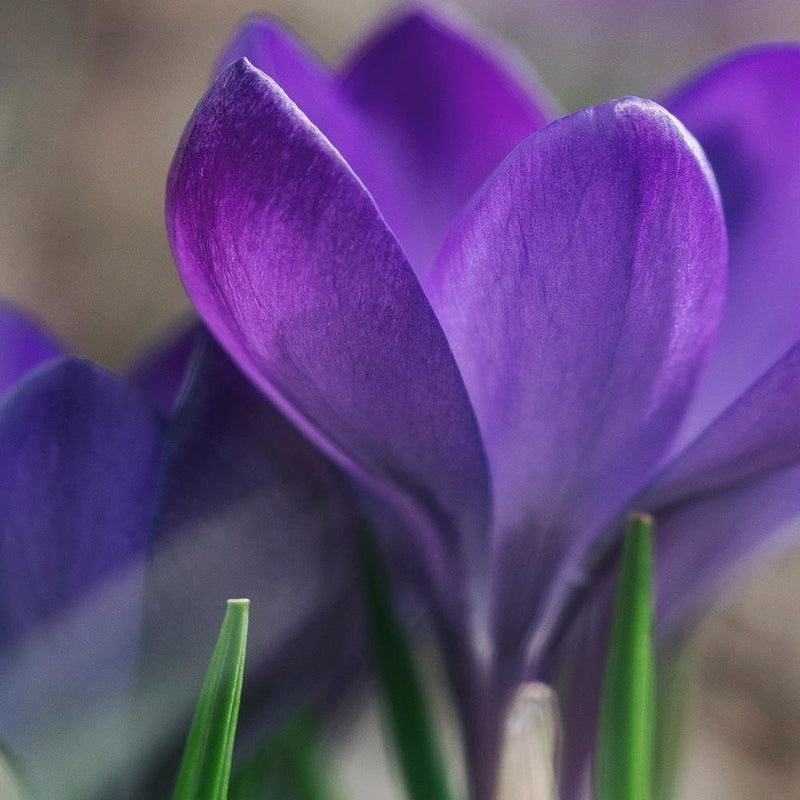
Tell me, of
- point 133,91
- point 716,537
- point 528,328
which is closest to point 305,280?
point 528,328

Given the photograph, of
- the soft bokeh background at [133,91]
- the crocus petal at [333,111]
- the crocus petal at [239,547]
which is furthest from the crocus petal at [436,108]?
the soft bokeh background at [133,91]

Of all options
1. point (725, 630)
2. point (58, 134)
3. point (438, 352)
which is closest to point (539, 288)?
point (438, 352)

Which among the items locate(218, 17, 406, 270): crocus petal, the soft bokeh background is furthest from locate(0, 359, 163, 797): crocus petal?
the soft bokeh background

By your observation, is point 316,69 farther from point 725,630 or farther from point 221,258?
point 725,630

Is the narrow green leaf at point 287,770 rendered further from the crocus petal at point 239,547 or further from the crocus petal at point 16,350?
the crocus petal at point 16,350

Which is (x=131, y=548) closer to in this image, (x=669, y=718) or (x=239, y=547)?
(x=239, y=547)

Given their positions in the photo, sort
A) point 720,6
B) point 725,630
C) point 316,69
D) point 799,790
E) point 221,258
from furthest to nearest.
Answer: point 720,6 → point 725,630 → point 799,790 → point 316,69 → point 221,258
